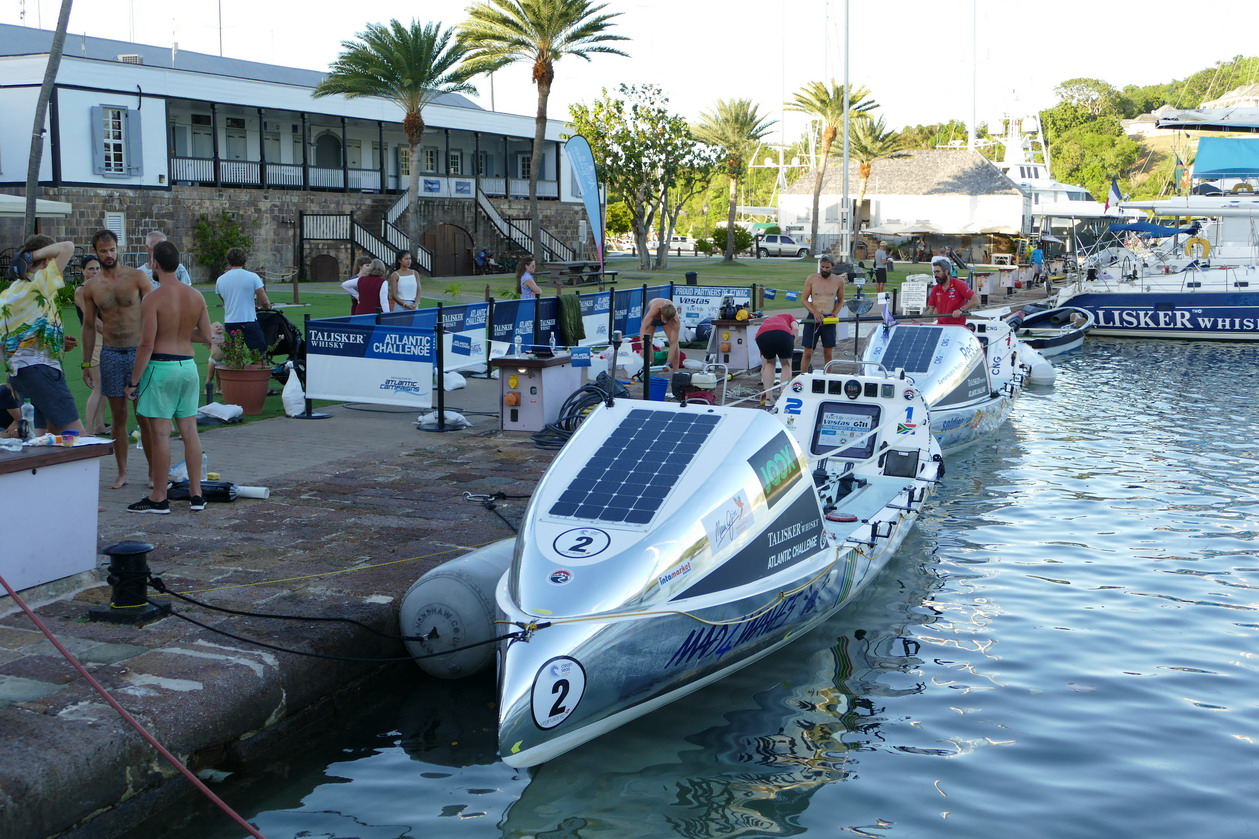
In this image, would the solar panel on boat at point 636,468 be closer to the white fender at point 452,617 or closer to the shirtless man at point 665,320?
the white fender at point 452,617

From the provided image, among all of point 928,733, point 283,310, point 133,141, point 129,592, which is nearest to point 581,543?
point 928,733

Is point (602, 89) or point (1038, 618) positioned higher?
point (602, 89)

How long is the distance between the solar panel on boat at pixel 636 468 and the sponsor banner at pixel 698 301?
15.3 metres

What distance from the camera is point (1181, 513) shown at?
11375 mm

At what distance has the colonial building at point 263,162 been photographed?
34406 mm

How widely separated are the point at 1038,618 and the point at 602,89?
40781 millimetres

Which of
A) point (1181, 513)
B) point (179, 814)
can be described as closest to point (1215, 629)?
point (1181, 513)

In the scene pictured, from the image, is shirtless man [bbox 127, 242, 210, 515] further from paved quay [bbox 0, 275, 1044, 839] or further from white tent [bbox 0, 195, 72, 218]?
white tent [bbox 0, 195, 72, 218]

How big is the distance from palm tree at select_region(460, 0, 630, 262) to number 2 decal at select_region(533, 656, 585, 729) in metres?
35.5

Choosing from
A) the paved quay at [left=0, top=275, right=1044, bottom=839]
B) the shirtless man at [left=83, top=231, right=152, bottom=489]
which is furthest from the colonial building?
the shirtless man at [left=83, top=231, right=152, bottom=489]

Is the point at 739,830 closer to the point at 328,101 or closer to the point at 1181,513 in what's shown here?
the point at 1181,513

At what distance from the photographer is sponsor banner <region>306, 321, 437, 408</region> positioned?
14.0m

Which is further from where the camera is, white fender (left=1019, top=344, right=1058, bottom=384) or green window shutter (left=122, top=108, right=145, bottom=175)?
green window shutter (left=122, top=108, right=145, bottom=175)

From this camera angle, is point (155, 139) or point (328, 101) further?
point (328, 101)
